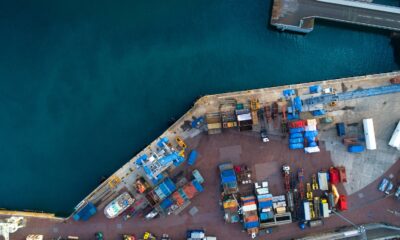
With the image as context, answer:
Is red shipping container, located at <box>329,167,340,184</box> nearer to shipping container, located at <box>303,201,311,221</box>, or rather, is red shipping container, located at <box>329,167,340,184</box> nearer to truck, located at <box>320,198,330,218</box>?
truck, located at <box>320,198,330,218</box>

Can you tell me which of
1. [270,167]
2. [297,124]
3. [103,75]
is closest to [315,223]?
[270,167]

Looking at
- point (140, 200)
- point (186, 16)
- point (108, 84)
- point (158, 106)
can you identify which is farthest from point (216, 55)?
point (140, 200)

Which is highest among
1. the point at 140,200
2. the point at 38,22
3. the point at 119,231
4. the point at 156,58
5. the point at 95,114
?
the point at 38,22

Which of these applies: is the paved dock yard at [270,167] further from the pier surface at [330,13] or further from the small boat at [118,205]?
the pier surface at [330,13]

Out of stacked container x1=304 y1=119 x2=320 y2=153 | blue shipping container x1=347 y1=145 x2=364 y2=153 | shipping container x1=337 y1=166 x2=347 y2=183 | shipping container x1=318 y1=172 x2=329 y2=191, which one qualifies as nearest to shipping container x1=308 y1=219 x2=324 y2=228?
shipping container x1=318 y1=172 x2=329 y2=191

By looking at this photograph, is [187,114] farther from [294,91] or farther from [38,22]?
[38,22]

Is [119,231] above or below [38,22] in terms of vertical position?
below
